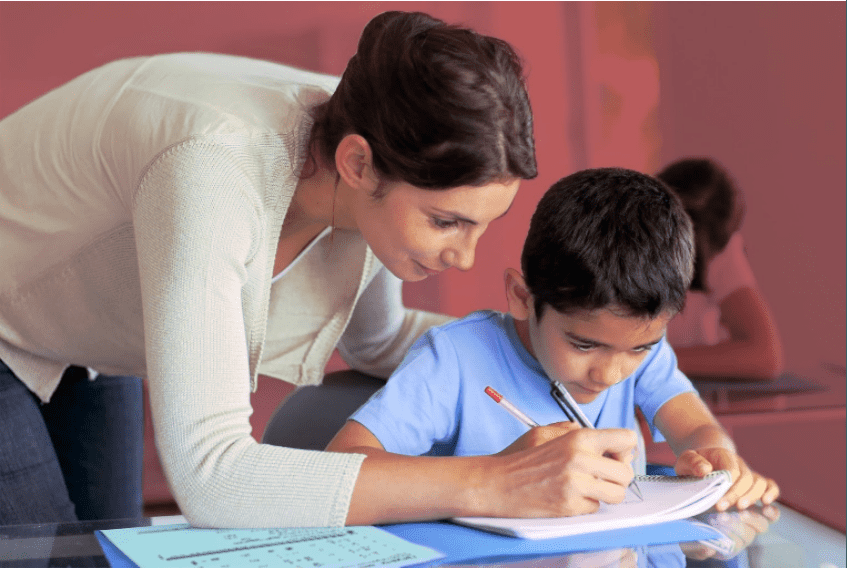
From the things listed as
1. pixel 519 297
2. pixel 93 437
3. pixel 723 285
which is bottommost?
pixel 723 285

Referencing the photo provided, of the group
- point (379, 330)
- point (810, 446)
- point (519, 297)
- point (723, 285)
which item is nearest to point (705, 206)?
point (723, 285)

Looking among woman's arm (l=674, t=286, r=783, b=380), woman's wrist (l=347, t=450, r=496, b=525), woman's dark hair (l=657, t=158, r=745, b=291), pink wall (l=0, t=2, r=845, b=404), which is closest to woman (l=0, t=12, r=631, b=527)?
woman's wrist (l=347, t=450, r=496, b=525)

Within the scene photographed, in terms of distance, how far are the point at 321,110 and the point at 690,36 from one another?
7.56 feet

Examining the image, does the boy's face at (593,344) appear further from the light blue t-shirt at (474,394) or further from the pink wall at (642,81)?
the pink wall at (642,81)

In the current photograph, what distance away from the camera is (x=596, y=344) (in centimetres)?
102

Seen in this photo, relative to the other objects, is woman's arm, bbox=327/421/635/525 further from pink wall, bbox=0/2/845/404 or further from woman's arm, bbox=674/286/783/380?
pink wall, bbox=0/2/845/404

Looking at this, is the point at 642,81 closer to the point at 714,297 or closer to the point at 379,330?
the point at 714,297

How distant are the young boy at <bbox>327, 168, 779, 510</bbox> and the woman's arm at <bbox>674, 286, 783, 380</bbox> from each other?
1.12m

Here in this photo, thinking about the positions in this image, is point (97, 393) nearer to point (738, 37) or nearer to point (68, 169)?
point (68, 169)

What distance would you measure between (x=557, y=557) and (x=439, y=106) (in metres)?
0.46

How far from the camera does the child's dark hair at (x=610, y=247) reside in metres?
1.01

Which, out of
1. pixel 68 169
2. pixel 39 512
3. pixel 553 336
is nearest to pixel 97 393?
pixel 39 512

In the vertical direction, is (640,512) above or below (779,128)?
below

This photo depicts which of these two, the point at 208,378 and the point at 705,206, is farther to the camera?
the point at 705,206
